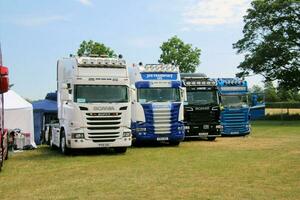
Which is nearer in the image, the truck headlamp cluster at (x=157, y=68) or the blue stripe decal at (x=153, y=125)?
the blue stripe decal at (x=153, y=125)

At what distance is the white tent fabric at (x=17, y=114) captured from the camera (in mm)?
20922

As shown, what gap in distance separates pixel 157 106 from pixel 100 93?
144 inches

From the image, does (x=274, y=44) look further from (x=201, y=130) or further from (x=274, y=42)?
(x=201, y=130)

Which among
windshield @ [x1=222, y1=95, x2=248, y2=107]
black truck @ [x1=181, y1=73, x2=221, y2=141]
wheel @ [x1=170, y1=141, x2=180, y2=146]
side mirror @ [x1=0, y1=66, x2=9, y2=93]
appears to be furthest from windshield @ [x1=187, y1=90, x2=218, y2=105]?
side mirror @ [x1=0, y1=66, x2=9, y2=93]

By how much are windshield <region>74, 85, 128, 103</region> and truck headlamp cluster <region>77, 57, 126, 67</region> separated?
2.67ft

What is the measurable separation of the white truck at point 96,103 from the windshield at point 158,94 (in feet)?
9.19

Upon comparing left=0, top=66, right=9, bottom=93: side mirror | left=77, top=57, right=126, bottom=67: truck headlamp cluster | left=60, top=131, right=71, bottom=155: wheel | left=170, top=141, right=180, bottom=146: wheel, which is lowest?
left=170, top=141, right=180, bottom=146: wheel

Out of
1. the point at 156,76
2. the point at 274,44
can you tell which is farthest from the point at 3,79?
the point at 274,44

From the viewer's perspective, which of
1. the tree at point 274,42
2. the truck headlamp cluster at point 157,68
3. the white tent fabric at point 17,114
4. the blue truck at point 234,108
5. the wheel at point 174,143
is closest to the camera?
the truck headlamp cluster at point 157,68

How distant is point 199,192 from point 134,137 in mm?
10873

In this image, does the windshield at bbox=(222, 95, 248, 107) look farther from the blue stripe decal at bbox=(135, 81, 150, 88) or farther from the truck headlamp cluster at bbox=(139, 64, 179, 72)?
→ the blue stripe decal at bbox=(135, 81, 150, 88)

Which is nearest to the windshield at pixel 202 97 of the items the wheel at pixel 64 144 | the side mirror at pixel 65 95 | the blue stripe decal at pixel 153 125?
the blue stripe decal at pixel 153 125

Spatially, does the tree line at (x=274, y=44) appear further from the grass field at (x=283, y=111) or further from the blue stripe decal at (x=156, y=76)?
the blue stripe decal at (x=156, y=76)

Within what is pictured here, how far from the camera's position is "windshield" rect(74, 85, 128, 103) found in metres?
16.6
